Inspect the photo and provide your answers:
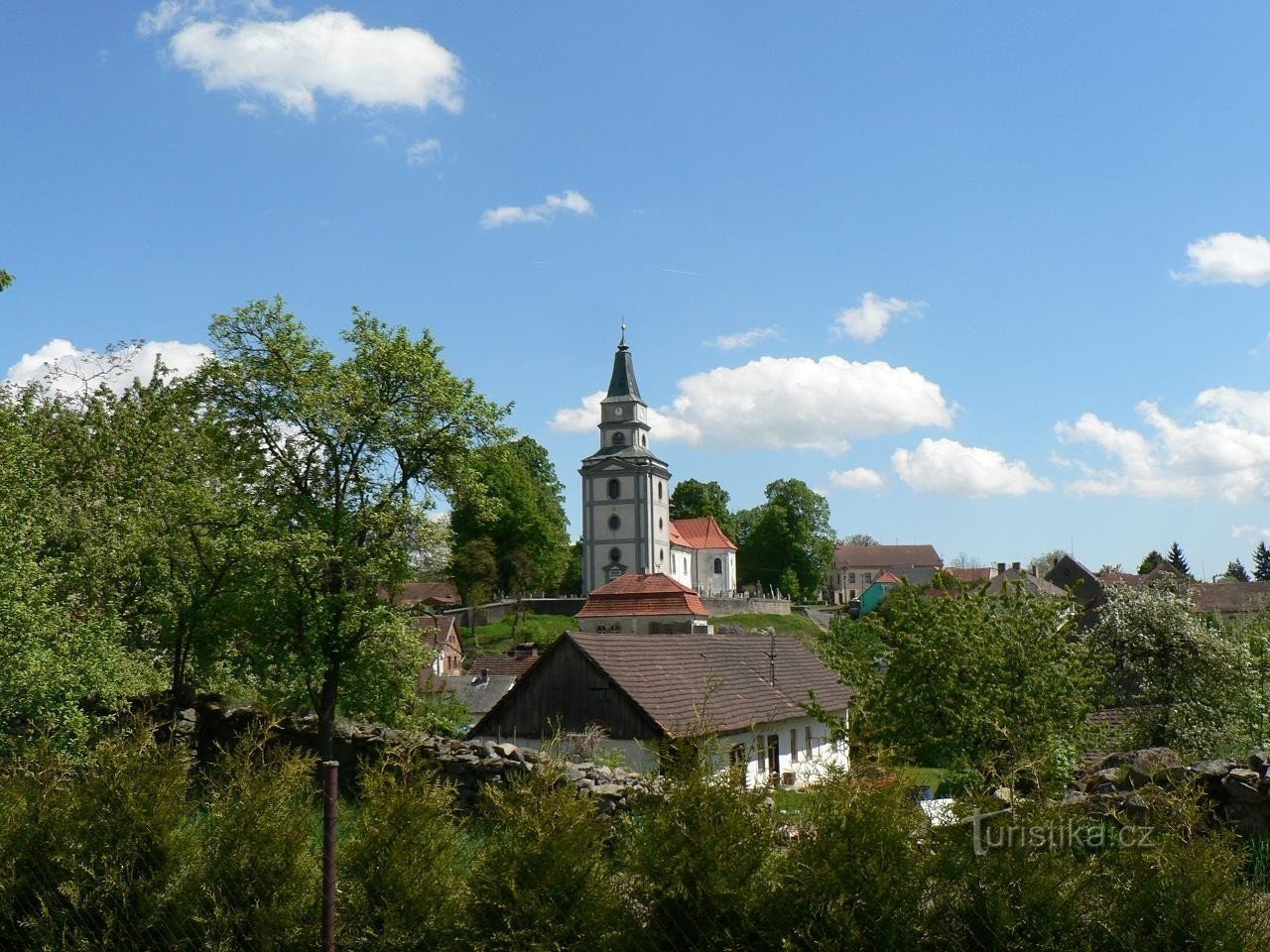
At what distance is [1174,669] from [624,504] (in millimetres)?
68302

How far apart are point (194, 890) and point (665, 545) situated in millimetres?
86379

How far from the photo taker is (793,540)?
10425cm

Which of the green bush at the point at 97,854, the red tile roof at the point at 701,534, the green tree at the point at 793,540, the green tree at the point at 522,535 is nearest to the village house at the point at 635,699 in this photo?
the green bush at the point at 97,854

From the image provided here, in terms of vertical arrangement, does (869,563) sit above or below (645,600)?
above

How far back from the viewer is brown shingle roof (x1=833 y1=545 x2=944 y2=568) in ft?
469

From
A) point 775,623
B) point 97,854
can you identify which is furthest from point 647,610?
point 97,854

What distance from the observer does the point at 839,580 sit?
146 metres

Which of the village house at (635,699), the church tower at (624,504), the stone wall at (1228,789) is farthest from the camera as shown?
the church tower at (624,504)

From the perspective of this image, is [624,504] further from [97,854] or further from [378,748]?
[97,854]

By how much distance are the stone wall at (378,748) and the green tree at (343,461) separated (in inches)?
70.7

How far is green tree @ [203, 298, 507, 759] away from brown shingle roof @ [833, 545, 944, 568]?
416 ft

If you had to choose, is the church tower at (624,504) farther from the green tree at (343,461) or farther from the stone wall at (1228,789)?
the stone wall at (1228,789)

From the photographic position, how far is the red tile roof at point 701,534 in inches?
3947

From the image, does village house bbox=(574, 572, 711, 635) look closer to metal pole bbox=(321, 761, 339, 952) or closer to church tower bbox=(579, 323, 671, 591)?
church tower bbox=(579, 323, 671, 591)
